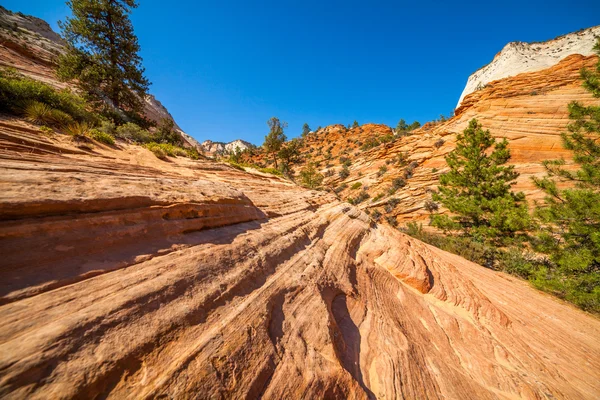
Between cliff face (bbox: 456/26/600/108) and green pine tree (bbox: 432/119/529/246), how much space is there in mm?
16935

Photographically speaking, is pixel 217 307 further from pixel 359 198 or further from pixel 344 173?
pixel 344 173

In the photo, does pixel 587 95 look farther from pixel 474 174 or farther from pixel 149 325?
pixel 149 325

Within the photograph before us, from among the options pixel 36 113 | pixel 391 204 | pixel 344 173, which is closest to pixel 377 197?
pixel 391 204

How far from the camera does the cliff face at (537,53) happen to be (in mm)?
27516

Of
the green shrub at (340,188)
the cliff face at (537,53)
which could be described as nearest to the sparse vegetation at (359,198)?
the green shrub at (340,188)

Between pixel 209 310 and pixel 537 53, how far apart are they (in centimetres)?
5259

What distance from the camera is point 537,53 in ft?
102

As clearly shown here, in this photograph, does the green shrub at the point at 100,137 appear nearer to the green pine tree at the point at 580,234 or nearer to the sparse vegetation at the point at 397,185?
the green pine tree at the point at 580,234

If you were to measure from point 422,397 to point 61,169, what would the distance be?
6.35 metres

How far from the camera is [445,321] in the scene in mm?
4820

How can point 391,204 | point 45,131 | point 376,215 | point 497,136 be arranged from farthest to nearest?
point 391,204, point 376,215, point 497,136, point 45,131

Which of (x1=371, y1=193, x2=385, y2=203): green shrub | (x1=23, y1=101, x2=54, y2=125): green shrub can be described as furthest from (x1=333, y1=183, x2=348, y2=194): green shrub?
(x1=23, y1=101, x2=54, y2=125): green shrub

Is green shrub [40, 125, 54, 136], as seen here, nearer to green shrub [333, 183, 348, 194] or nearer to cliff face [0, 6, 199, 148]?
cliff face [0, 6, 199, 148]

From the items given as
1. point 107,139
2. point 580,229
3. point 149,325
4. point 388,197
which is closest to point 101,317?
point 149,325
